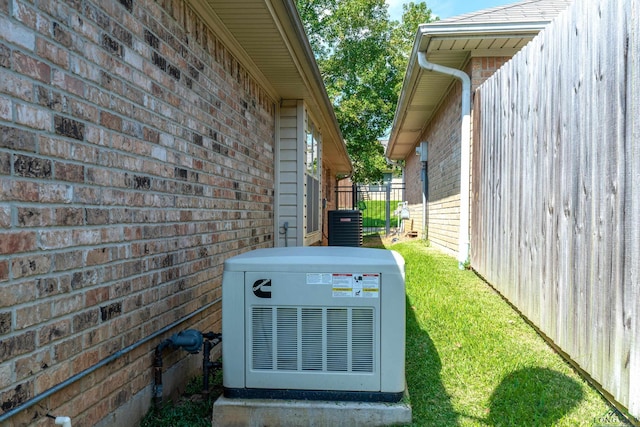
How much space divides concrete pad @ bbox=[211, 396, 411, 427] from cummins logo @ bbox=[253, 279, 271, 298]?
0.59 meters

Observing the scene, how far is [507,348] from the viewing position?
3498mm

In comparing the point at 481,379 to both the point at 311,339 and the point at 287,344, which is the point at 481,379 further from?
the point at 287,344

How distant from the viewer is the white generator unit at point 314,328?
2.50 m

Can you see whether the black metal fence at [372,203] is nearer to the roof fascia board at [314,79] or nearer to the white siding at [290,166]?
the roof fascia board at [314,79]

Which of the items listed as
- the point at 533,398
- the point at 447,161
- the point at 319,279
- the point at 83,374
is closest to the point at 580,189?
the point at 533,398

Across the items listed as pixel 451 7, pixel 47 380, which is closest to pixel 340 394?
pixel 47 380

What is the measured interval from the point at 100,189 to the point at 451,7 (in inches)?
1078

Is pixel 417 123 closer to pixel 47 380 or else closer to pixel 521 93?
pixel 521 93

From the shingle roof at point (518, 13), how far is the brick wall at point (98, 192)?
13.0ft

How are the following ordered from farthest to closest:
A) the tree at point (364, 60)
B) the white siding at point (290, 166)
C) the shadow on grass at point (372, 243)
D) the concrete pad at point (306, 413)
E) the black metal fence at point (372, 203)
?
the tree at point (364, 60) → the black metal fence at point (372, 203) → the shadow on grass at point (372, 243) → the white siding at point (290, 166) → the concrete pad at point (306, 413)

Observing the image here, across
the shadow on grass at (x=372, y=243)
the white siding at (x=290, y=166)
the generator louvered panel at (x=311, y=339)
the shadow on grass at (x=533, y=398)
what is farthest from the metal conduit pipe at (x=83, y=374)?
Answer: the shadow on grass at (x=372, y=243)

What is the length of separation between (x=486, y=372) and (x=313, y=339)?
1.41m

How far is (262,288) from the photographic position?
2.54m

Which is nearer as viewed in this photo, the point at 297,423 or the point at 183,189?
the point at 297,423
